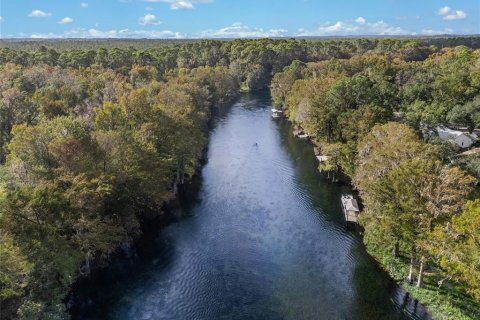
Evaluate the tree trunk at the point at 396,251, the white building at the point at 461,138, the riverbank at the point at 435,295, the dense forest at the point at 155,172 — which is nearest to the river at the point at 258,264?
the riverbank at the point at 435,295

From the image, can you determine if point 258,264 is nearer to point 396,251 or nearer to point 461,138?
point 396,251

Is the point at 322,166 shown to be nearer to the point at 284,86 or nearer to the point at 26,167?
the point at 26,167

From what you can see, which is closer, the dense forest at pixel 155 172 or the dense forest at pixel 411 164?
the dense forest at pixel 155 172

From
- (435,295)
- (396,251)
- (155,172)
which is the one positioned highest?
(155,172)

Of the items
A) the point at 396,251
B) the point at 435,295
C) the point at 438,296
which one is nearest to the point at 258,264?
the point at 396,251

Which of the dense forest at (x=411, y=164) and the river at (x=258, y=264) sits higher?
the dense forest at (x=411, y=164)

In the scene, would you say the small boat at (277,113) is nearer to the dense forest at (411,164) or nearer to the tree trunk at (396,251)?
the dense forest at (411,164)
